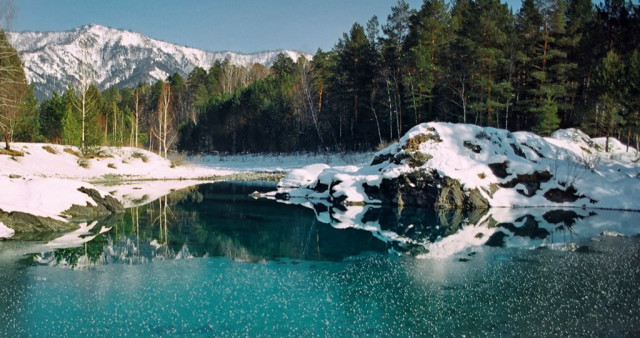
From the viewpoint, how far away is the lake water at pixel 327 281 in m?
7.36

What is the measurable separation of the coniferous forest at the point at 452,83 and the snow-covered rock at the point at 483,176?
10.1 ft

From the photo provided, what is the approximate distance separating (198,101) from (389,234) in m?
66.7

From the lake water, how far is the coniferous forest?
1330 cm

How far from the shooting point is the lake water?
736cm

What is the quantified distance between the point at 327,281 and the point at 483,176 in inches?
629

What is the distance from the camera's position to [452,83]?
3888cm

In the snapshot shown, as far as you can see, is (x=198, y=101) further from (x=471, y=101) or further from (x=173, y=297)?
(x=173, y=297)

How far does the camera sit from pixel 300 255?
1267cm

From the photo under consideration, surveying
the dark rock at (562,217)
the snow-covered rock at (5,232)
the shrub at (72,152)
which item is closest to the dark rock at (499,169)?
the dark rock at (562,217)

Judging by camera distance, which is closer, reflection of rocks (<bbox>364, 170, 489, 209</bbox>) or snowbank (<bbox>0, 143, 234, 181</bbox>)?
reflection of rocks (<bbox>364, 170, 489, 209</bbox>)

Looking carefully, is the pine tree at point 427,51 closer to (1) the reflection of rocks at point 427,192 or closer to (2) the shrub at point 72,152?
(1) the reflection of rocks at point 427,192

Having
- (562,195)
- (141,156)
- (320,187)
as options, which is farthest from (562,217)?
(141,156)

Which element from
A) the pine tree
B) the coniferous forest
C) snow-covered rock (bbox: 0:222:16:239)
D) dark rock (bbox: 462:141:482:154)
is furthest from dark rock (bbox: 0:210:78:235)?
the pine tree

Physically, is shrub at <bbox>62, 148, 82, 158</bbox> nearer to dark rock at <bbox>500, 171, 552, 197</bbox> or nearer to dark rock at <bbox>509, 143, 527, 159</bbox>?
dark rock at <bbox>500, 171, 552, 197</bbox>
